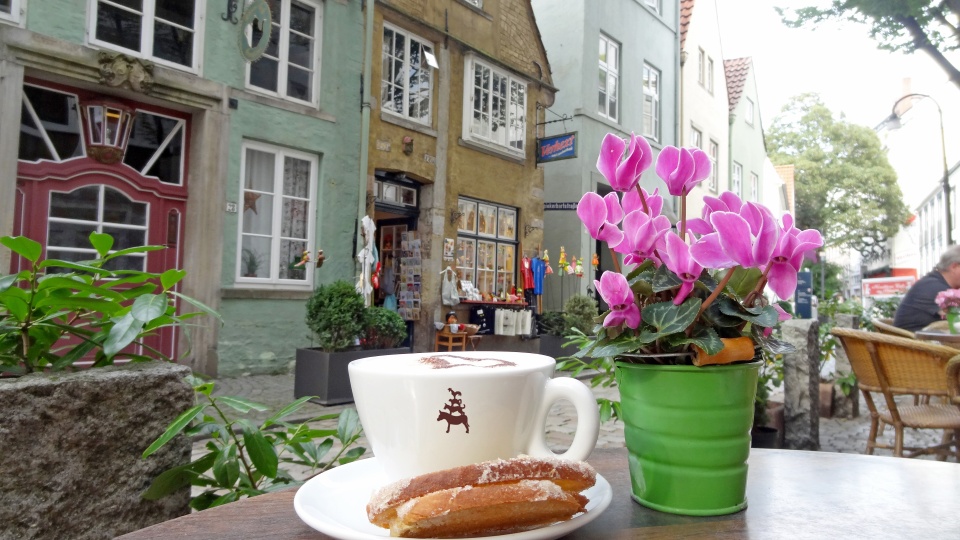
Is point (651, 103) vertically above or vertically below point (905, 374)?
above

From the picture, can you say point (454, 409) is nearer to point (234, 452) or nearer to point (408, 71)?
point (234, 452)

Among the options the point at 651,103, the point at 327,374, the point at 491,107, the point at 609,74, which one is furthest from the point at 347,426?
the point at 651,103

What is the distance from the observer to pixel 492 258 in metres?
12.2

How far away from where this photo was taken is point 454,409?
0.75 m

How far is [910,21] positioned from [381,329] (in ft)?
29.7

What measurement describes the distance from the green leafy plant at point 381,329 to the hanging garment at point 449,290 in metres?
3.64

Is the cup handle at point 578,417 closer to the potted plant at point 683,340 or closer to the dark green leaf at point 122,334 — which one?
the potted plant at point 683,340

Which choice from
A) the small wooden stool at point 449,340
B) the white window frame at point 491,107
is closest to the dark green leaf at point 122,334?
the small wooden stool at point 449,340

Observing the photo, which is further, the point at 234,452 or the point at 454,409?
the point at 234,452

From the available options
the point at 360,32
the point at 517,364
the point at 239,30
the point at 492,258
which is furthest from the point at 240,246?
the point at 517,364

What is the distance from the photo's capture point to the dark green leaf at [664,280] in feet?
2.76

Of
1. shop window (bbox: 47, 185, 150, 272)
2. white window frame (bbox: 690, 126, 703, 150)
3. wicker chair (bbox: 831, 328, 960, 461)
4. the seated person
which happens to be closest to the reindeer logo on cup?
wicker chair (bbox: 831, 328, 960, 461)

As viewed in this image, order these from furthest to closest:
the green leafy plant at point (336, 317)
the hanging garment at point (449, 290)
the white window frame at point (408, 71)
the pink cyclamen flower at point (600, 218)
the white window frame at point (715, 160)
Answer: the white window frame at point (715, 160) < the hanging garment at point (449, 290) < the white window frame at point (408, 71) < the green leafy plant at point (336, 317) < the pink cyclamen flower at point (600, 218)

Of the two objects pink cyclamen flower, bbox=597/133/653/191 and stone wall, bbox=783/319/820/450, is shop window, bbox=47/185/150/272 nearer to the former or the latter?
stone wall, bbox=783/319/820/450
